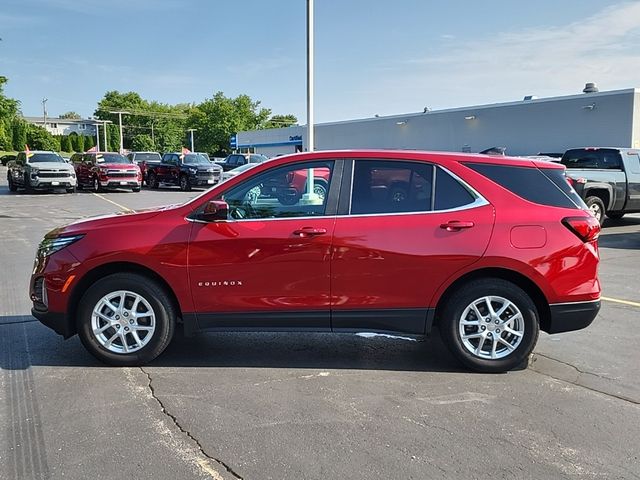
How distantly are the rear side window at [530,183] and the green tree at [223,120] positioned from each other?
90.1 m

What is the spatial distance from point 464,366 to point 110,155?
1031 inches

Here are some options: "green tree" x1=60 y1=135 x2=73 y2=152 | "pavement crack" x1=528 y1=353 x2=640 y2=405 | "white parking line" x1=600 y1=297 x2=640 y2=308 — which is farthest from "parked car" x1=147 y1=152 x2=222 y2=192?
"green tree" x1=60 y1=135 x2=73 y2=152

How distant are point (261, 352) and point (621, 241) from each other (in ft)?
32.7

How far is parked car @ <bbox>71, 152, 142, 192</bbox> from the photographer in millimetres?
26453

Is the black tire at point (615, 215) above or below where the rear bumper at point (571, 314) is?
below

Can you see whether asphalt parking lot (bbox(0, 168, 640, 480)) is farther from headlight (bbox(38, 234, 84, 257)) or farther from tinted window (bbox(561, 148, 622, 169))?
tinted window (bbox(561, 148, 622, 169))

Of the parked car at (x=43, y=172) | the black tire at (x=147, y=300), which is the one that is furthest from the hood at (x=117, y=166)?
the black tire at (x=147, y=300)

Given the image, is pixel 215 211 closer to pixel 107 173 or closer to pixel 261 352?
pixel 261 352

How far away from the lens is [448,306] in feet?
→ 15.6

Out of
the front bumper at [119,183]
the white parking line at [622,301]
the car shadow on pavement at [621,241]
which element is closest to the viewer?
the white parking line at [622,301]

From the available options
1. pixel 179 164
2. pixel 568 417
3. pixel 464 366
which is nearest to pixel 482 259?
pixel 464 366

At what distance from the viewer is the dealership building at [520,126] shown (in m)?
26.4

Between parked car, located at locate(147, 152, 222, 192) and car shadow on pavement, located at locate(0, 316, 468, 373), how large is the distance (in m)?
22.8

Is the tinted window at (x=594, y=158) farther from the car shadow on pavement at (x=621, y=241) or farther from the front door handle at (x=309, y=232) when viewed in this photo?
the front door handle at (x=309, y=232)
